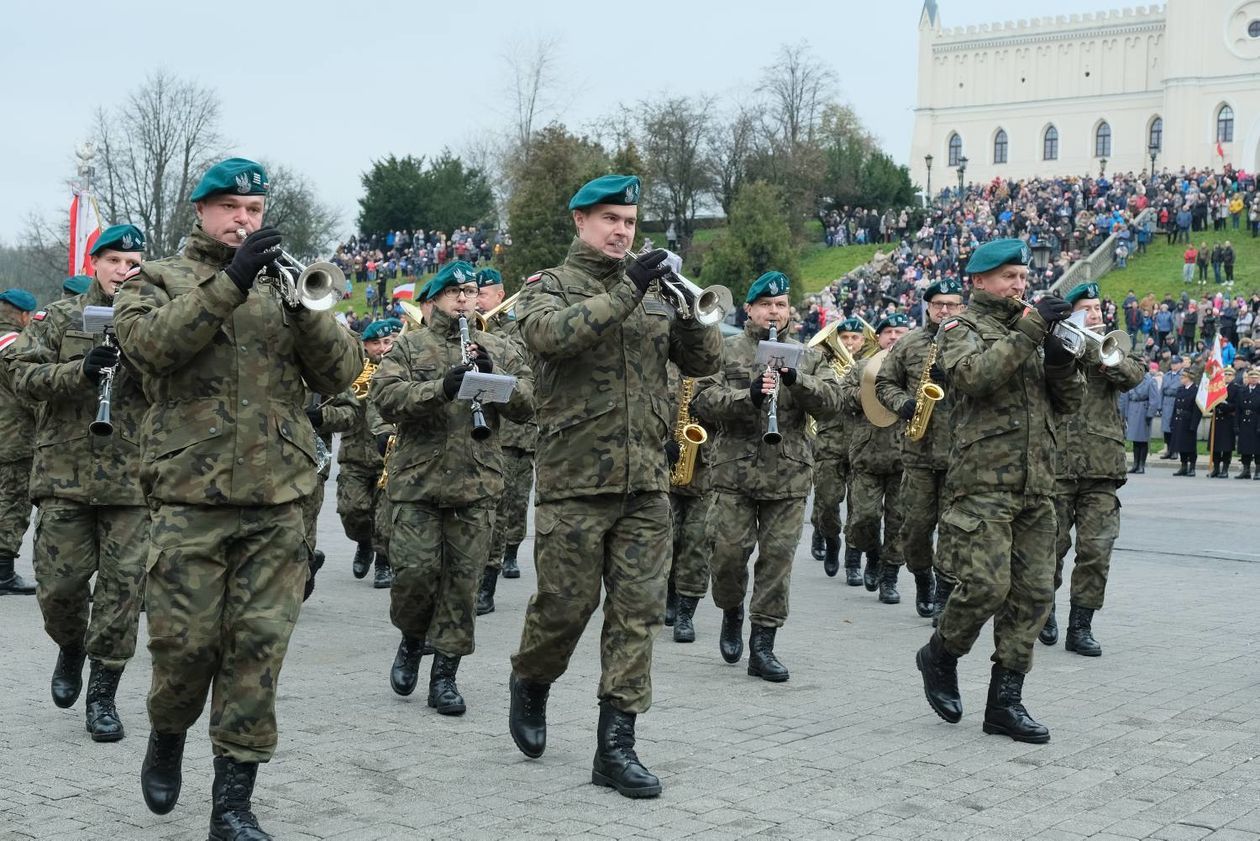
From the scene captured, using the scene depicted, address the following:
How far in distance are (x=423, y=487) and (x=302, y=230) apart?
6615cm

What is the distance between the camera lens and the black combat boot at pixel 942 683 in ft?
24.1

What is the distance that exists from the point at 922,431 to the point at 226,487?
6.40 meters

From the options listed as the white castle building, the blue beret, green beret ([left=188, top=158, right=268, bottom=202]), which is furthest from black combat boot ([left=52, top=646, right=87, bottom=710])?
the white castle building

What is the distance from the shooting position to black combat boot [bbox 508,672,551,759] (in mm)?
6562

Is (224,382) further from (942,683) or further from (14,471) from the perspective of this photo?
(14,471)

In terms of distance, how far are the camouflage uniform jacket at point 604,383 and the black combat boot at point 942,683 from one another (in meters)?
1.86

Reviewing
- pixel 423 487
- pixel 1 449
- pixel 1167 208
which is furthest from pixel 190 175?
pixel 423 487

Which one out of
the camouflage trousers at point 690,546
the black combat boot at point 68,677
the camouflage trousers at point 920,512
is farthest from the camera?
the camouflage trousers at point 920,512

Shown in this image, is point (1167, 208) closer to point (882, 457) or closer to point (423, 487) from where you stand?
point (882, 457)

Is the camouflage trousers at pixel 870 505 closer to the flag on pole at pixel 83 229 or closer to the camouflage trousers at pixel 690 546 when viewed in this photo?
the camouflage trousers at pixel 690 546

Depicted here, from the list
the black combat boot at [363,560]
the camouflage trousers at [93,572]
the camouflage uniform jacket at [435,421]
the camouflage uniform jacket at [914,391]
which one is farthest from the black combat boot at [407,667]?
the black combat boot at [363,560]

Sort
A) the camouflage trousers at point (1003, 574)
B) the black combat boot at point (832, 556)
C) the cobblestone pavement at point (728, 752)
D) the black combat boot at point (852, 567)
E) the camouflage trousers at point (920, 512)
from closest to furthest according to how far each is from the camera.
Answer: the cobblestone pavement at point (728, 752) → the camouflage trousers at point (1003, 574) → the camouflage trousers at point (920, 512) → the black combat boot at point (852, 567) → the black combat boot at point (832, 556)

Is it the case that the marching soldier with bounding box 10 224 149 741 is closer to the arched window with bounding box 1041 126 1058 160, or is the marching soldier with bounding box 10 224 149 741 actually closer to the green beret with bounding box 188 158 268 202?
the green beret with bounding box 188 158 268 202

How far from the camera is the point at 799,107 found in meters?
91.0
